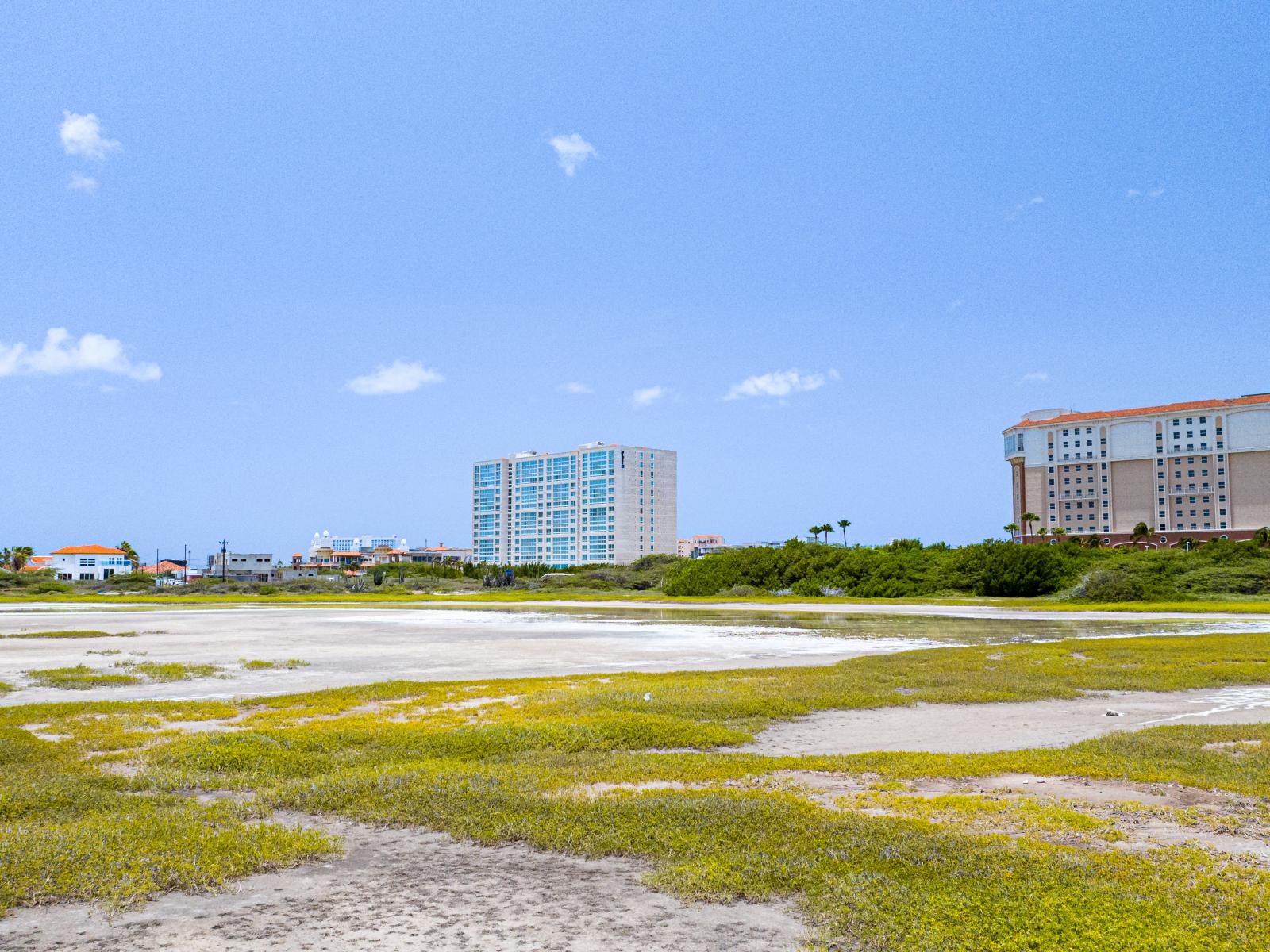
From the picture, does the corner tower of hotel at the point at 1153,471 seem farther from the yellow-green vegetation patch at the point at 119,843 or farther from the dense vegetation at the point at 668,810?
the yellow-green vegetation patch at the point at 119,843

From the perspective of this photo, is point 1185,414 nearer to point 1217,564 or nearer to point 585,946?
point 1217,564

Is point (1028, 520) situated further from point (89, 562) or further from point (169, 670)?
point (89, 562)

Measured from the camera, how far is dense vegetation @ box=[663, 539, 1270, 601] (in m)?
67.8

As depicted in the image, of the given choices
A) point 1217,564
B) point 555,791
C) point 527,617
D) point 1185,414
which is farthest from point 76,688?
point 1185,414

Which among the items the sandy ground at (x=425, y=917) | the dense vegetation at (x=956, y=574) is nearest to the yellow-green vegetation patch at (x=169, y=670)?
the sandy ground at (x=425, y=917)

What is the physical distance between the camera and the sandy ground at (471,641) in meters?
21.8

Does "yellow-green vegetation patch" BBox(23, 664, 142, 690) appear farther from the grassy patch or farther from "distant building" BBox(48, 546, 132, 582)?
"distant building" BBox(48, 546, 132, 582)

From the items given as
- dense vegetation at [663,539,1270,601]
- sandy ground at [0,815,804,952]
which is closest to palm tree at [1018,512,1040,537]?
Answer: dense vegetation at [663,539,1270,601]

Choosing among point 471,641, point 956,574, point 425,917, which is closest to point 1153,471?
point 956,574

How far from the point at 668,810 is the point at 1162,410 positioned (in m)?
163

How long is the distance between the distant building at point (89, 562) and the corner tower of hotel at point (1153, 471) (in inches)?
6365

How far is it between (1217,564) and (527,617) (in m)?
54.6

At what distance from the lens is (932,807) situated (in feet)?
28.8

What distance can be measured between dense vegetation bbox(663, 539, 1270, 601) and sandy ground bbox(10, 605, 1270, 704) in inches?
951
